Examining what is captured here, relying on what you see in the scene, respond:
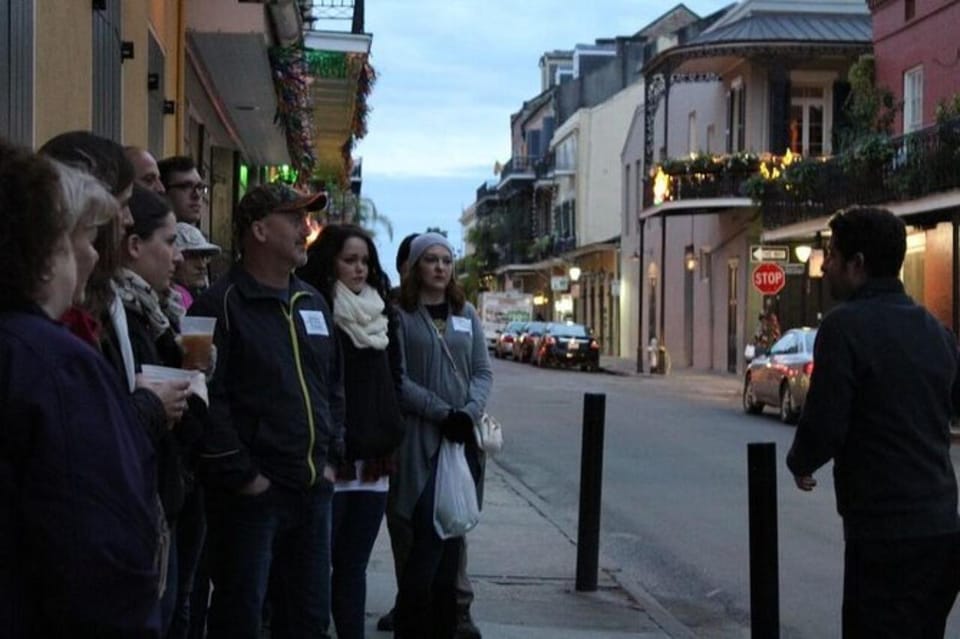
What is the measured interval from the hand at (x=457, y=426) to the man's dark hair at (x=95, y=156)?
2.93 m

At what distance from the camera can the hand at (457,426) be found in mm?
6887

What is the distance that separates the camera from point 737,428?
76.7 ft

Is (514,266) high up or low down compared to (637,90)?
down

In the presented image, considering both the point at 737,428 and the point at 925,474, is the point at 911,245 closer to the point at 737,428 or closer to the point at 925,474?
the point at 737,428

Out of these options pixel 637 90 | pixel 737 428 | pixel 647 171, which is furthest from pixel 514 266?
pixel 737 428

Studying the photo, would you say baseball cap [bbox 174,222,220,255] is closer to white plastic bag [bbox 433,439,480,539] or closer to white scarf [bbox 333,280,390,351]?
white scarf [bbox 333,280,390,351]

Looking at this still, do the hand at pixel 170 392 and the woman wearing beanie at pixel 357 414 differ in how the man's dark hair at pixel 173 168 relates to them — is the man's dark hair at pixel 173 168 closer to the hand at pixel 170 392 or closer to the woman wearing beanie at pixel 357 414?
the woman wearing beanie at pixel 357 414

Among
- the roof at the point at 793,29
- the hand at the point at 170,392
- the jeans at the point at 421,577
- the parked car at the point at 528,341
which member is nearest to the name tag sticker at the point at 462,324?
the jeans at the point at 421,577

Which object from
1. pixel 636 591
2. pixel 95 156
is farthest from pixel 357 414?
pixel 636 591

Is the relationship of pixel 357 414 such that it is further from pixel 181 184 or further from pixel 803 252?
pixel 803 252

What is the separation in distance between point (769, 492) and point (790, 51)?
36.7 m

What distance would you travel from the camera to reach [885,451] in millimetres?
4941

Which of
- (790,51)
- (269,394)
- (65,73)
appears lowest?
(269,394)

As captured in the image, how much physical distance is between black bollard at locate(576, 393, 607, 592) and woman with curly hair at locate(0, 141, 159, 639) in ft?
20.7
